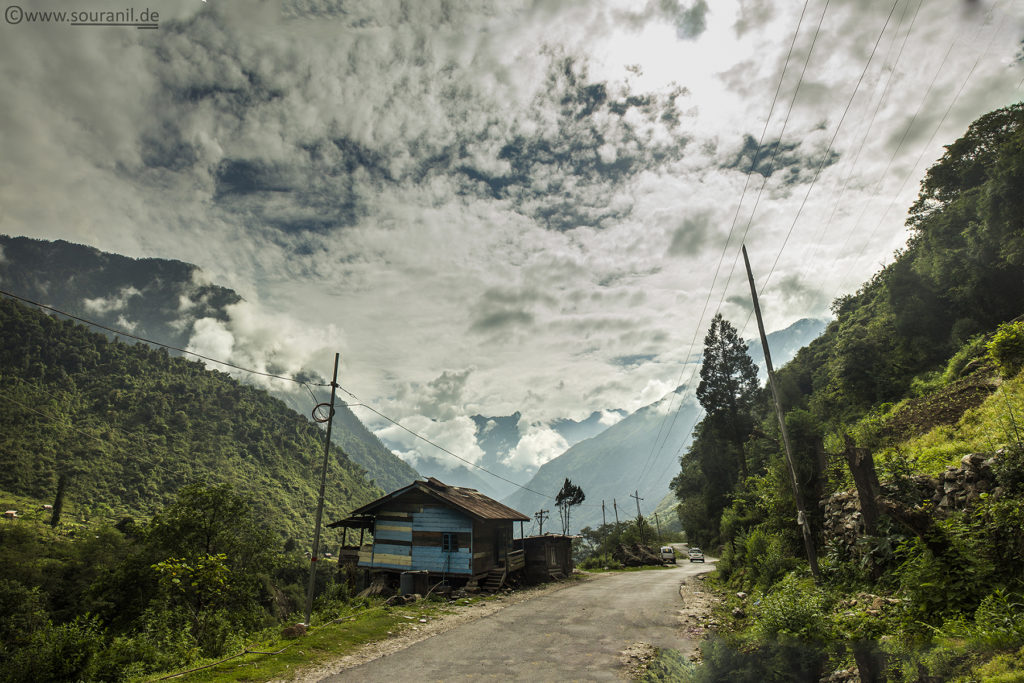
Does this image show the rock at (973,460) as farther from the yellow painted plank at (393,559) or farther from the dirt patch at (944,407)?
the yellow painted plank at (393,559)

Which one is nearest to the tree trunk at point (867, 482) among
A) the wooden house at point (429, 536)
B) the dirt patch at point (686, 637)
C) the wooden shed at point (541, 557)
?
the dirt patch at point (686, 637)

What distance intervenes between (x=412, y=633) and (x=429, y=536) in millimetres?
12767

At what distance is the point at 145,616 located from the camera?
22.0 metres

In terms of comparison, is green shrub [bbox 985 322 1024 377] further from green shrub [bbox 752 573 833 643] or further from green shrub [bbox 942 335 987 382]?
green shrub [bbox 752 573 833 643]

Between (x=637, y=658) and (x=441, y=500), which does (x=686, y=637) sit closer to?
(x=637, y=658)

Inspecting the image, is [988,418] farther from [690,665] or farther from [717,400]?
[717,400]

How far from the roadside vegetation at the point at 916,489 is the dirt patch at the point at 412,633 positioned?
26.4 ft

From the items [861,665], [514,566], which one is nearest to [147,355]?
[514,566]

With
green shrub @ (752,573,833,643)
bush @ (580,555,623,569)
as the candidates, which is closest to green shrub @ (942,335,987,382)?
green shrub @ (752,573,833,643)

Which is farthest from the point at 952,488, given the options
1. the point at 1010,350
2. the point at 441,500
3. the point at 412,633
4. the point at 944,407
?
the point at 441,500

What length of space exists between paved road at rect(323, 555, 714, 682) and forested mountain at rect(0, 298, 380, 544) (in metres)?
82.0

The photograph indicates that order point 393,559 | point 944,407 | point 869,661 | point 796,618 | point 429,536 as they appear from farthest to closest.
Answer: point 393,559
point 429,536
point 944,407
point 796,618
point 869,661

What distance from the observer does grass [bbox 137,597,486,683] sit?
32.1 ft

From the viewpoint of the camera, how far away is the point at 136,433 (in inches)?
4555
